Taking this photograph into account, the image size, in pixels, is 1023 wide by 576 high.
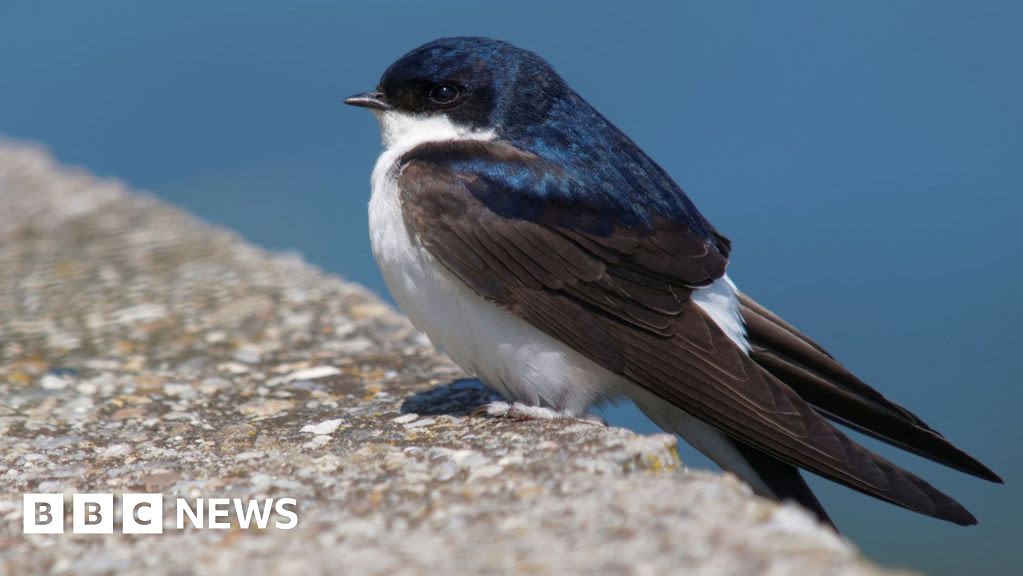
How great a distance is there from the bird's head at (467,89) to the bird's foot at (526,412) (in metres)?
0.73

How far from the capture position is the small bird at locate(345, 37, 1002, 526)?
10.2ft

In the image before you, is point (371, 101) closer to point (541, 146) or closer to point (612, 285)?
point (541, 146)

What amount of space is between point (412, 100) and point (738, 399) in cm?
120

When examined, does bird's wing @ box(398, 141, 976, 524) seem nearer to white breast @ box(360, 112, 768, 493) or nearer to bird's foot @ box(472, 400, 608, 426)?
white breast @ box(360, 112, 768, 493)

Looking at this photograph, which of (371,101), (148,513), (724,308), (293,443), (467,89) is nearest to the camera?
(148,513)

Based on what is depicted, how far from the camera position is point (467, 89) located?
3482mm

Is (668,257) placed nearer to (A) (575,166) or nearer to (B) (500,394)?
(A) (575,166)

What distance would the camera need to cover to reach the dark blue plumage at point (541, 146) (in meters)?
3.27

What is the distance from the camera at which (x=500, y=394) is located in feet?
12.0

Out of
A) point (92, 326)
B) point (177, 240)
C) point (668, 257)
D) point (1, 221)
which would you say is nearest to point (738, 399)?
point (668, 257)

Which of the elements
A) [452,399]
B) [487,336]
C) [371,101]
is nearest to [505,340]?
[487,336]

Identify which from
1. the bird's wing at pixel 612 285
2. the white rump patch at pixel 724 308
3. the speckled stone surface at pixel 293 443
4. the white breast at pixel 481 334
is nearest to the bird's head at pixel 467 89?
the bird's wing at pixel 612 285

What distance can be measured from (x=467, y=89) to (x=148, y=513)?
Answer: 1.45 meters

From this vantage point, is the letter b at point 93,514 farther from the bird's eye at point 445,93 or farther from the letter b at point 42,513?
the bird's eye at point 445,93
